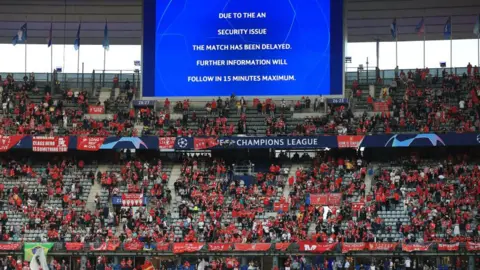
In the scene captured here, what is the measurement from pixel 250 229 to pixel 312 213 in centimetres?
304

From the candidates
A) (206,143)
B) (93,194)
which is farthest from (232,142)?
(93,194)

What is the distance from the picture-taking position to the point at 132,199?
51125mm

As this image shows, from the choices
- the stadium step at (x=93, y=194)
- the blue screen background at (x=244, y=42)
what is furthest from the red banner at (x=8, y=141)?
the blue screen background at (x=244, y=42)

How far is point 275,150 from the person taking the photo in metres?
55.2

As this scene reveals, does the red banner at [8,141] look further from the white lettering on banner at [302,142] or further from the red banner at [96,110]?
the white lettering on banner at [302,142]

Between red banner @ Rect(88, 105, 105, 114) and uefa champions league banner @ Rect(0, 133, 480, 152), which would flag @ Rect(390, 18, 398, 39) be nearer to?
uefa champions league banner @ Rect(0, 133, 480, 152)

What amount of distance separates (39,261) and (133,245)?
4.40 m

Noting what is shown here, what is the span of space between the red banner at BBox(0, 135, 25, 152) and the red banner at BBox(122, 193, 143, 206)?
22.6ft

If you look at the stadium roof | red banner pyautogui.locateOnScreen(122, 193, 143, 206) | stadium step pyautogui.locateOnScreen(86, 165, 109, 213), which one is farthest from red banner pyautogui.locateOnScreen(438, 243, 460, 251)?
the stadium roof

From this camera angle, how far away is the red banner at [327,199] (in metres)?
49.9

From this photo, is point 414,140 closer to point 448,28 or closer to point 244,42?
point 448,28

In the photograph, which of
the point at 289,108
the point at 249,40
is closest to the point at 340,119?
the point at 289,108

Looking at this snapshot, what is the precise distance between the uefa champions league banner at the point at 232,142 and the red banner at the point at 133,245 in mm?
7331

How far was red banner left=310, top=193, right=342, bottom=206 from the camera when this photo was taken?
164ft
